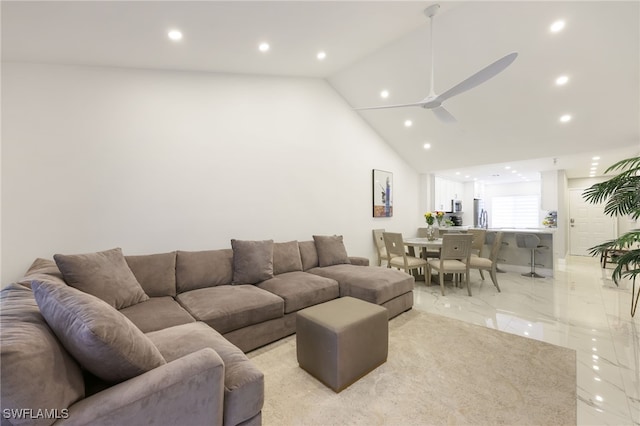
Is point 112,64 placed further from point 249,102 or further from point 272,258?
point 272,258

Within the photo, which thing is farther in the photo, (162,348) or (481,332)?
(481,332)

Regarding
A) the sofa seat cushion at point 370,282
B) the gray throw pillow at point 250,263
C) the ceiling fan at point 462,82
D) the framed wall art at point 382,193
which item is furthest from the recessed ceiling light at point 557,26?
the gray throw pillow at point 250,263

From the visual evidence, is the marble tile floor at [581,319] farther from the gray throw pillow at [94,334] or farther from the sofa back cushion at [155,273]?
the sofa back cushion at [155,273]

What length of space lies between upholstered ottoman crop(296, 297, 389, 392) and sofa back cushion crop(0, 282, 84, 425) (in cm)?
138

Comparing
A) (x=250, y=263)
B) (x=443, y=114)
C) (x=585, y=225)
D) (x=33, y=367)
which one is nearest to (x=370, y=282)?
(x=250, y=263)

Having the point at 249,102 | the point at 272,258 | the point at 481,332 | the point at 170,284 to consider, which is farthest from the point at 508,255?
the point at 170,284

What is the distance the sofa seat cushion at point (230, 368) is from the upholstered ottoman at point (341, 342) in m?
0.65

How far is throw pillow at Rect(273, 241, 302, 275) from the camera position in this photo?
3590mm

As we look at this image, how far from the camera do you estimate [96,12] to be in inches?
81.2

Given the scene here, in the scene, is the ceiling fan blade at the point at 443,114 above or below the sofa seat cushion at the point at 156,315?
above

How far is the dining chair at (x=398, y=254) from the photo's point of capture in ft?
14.2

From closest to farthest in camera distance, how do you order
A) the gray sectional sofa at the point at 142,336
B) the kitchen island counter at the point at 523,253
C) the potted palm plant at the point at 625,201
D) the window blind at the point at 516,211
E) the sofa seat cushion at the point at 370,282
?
the gray sectional sofa at the point at 142,336, the potted palm plant at the point at 625,201, the sofa seat cushion at the point at 370,282, the kitchen island counter at the point at 523,253, the window blind at the point at 516,211

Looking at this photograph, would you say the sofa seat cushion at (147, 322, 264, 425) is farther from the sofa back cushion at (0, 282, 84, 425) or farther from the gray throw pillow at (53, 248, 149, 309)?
the gray throw pillow at (53, 248, 149, 309)

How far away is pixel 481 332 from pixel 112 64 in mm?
4832
